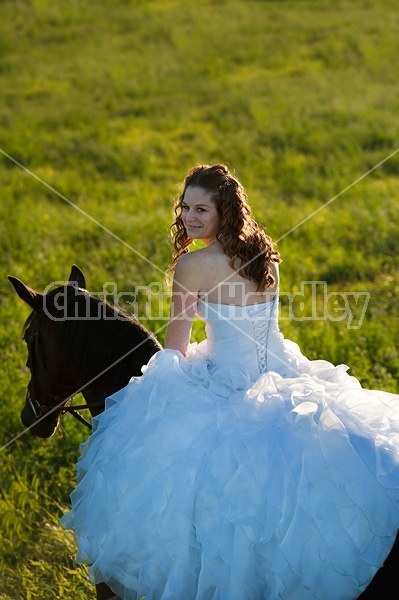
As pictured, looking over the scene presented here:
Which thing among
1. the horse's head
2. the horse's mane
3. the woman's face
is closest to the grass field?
the woman's face

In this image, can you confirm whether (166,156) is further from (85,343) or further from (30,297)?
(85,343)

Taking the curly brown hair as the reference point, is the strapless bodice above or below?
below

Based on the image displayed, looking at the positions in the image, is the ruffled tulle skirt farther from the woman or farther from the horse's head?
the horse's head

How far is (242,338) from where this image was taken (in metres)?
4.05

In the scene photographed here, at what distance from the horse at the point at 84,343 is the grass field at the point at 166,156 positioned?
0.93 m

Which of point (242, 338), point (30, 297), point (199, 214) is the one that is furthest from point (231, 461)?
point (30, 297)

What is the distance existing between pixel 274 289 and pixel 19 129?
1476 centimetres

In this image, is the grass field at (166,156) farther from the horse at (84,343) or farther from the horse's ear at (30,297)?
the horse's ear at (30,297)

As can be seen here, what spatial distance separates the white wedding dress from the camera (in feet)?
11.4

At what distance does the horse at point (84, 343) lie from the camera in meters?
4.35

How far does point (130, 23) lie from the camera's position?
25500 millimetres

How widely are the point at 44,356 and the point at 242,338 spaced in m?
1.19

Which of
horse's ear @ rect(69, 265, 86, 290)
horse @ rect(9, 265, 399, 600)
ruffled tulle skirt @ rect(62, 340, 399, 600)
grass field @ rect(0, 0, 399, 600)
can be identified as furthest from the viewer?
grass field @ rect(0, 0, 399, 600)

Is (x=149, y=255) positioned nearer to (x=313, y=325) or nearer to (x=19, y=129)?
(x=313, y=325)
